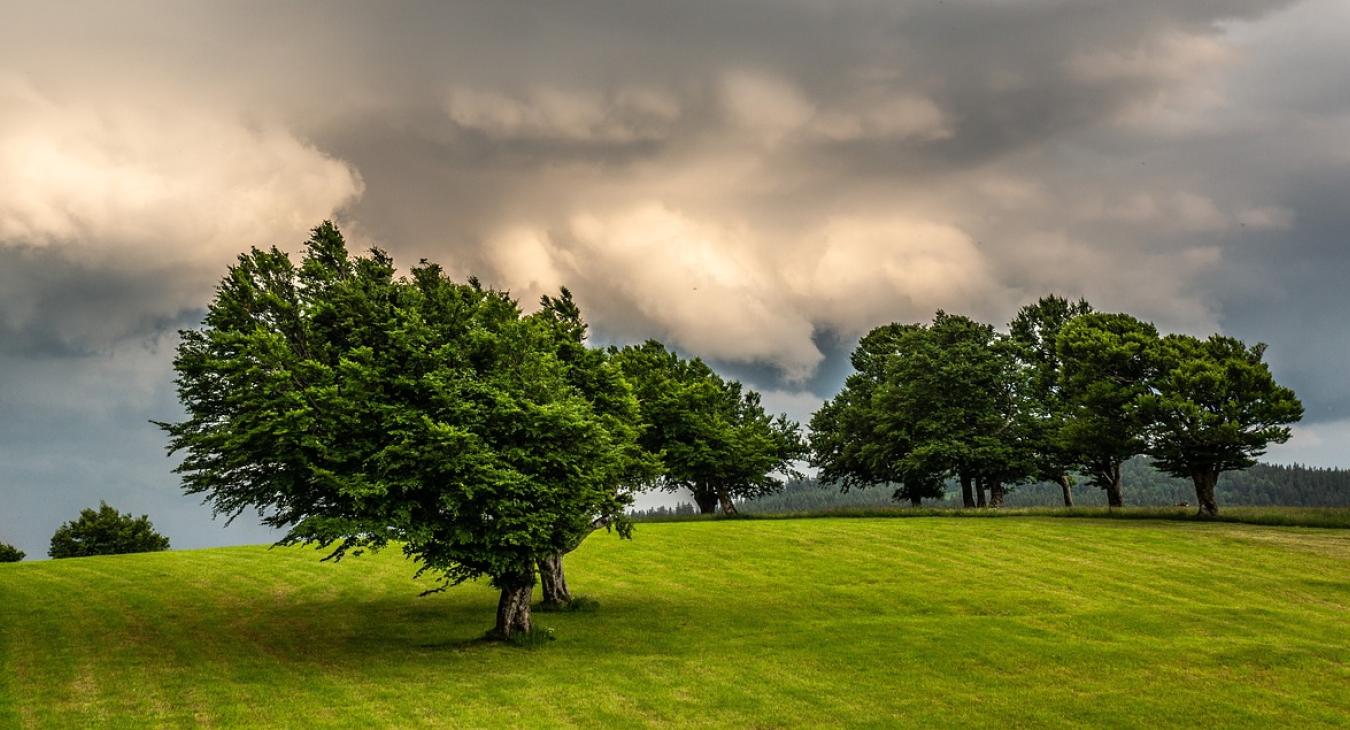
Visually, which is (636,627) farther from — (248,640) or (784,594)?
(248,640)

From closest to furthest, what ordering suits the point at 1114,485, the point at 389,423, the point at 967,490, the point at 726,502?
the point at 389,423, the point at 1114,485, the point at 967,490, the point at 726,502

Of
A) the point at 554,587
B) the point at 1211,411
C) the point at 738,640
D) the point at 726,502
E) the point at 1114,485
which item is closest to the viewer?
the point at 738,640

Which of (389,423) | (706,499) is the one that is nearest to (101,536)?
(706,499)

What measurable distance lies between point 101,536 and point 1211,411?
362ft

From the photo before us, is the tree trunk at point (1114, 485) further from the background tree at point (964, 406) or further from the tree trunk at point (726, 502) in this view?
the tree trunk at point (726, 502)

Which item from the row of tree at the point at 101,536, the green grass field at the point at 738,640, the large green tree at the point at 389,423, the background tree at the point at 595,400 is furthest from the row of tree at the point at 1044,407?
the row of tree at the point at 101,536

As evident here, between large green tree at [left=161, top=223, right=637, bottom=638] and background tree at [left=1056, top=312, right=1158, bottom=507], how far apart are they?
2056 inches

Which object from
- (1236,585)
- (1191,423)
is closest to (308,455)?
(1236,585)

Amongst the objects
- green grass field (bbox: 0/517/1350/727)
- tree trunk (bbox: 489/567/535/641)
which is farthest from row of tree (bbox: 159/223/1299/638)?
green grass field (bbox: 0/517/1350/727)

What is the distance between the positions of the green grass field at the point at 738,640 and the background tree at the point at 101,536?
37.3m

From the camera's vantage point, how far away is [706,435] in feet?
289

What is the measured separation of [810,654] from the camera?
31547mm

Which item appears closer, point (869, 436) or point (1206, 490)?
point (1206, 490)

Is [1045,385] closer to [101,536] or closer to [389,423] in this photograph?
[389,423]
